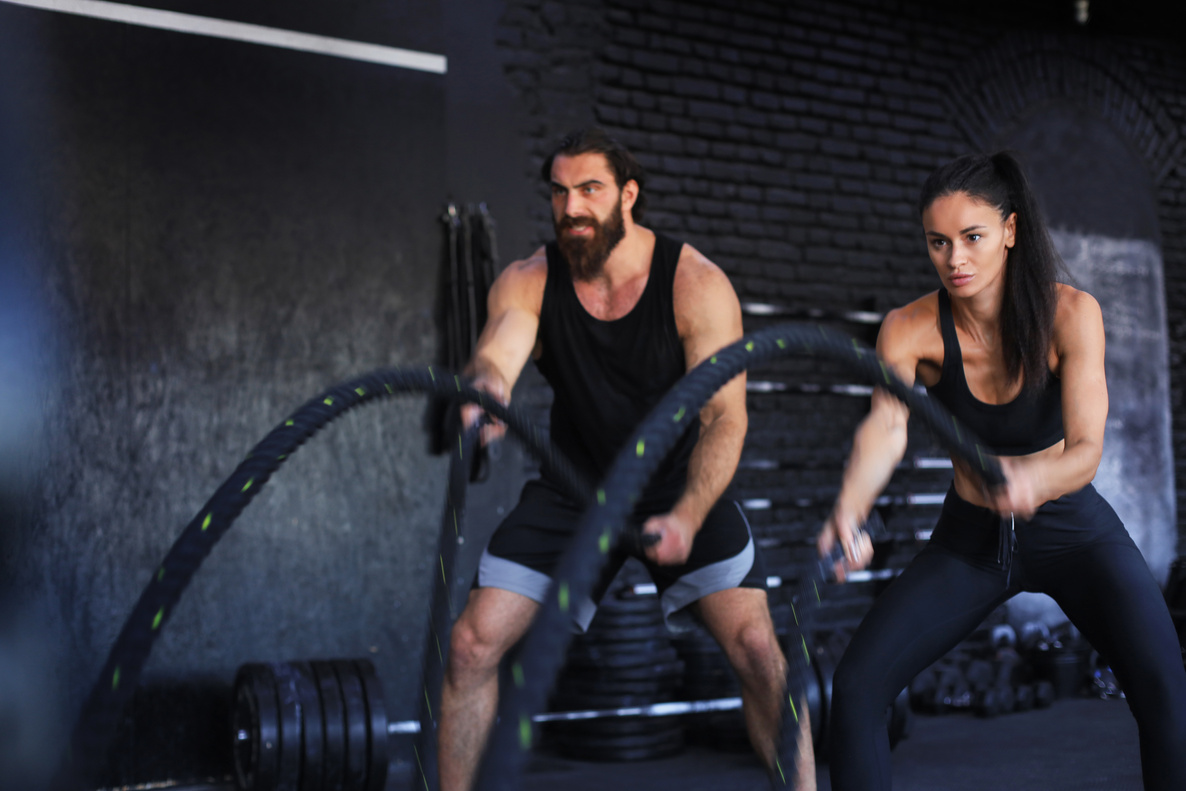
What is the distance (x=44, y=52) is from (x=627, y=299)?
2524 mm

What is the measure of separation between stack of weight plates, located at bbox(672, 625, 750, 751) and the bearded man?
1866 millimetres

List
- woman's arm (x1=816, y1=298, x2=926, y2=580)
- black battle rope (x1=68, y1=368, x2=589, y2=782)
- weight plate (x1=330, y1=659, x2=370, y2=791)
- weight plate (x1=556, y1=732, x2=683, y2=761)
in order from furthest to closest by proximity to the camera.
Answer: weight plate (x1=556, y1=732, x2=683, y2=761)
weight plate (x1=330, y1=659, x2=370, y2=791)
woman's arm (x1=816, y1=298, x2=926, y2=580)
black battle rope (x1=68, y1=368, x2=589, y2=782)

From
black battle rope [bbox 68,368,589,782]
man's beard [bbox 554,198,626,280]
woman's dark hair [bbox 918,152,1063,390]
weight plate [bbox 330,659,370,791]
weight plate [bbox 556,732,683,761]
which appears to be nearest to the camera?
black battle rope [bbox 68,368,589,782]

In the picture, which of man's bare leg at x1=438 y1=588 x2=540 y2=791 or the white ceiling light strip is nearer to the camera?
man's bare leg at x1=438 y1=588 x2=540 y2=791

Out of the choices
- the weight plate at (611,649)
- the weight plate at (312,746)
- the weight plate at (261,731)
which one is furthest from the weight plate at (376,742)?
the weight plate at (611,649)

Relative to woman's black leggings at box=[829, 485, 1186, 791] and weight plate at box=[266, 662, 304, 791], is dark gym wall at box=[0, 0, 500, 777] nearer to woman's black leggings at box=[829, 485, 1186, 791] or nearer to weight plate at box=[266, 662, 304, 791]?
weight plate at box=[266, 662, 304, 791]

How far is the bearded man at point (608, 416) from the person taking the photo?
241cm

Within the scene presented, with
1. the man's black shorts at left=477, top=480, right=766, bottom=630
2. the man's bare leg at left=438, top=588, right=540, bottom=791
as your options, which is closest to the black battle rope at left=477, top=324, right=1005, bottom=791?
the man's black shorts at left=477, top=480, right=766, bottom=630

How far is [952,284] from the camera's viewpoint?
2186 mm

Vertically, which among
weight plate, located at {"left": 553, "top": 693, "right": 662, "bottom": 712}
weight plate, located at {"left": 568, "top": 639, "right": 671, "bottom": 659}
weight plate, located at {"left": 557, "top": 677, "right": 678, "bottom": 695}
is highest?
weight plate, located at {"left": 568, "top": 639, "right": 671, "bottom": 659}

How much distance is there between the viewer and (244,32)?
417cm

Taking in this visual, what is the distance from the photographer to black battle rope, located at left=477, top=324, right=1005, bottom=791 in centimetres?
108

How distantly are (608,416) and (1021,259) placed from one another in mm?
999

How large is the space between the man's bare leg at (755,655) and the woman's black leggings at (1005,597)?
1.07ft
